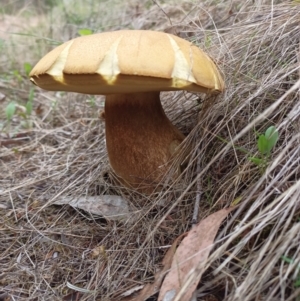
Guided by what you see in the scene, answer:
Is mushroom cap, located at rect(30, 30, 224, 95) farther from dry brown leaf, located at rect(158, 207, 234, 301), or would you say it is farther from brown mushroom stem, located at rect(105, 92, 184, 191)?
dry brown leaf, located at rect(158, 207, 234, 301)

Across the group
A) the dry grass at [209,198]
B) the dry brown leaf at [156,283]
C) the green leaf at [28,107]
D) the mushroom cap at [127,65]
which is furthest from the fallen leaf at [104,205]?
the green leaf at [28,107]

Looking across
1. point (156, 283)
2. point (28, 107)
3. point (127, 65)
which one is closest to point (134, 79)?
point (127, 65)

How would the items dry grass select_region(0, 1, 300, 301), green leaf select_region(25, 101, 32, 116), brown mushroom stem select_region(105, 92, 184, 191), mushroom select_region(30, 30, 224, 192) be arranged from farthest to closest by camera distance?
green leaf select_region(25, 101, 32, 116) < brown mushroom stem select_region(105, 92, 184, 191) < mushroom select_region(30, 30, 224, 192) < dry grass select_region(0, 1, 300, 301)

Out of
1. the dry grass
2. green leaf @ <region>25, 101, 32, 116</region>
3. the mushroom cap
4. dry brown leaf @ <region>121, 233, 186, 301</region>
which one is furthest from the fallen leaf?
green leaf @ <region>25, 101, 32, 116</region>

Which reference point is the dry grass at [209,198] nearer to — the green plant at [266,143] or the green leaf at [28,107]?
the green plant at [266,143]

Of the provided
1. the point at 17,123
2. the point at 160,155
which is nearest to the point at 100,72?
the point at 160,155

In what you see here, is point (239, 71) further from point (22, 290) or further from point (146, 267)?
point (22, 290)
